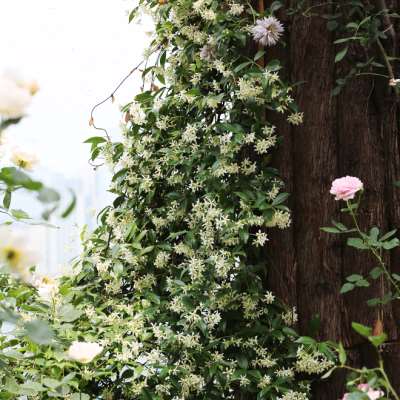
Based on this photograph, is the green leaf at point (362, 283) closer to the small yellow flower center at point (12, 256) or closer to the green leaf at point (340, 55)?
the green leaf at point (340, 55)

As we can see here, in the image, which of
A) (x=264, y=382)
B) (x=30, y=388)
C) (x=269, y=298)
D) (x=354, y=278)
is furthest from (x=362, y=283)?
(x=30, y=388)

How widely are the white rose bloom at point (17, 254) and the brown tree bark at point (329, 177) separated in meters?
1.05

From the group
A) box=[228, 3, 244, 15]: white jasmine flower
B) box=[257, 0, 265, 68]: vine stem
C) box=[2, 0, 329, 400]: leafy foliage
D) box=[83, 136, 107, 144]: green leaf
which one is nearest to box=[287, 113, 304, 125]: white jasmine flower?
box=[2, 0, 329, 400]: leafy foliage

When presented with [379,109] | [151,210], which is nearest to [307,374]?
[151,210]

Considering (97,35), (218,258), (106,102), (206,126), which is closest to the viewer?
(218,258)

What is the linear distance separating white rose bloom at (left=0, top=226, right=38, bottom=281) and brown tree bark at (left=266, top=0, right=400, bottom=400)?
1.05 m

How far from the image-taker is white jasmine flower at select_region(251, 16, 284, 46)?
1808 millimetres

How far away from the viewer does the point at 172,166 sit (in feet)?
6.28

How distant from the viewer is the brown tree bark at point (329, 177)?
1.85 meters

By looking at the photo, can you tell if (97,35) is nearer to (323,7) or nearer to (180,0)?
(180,0)

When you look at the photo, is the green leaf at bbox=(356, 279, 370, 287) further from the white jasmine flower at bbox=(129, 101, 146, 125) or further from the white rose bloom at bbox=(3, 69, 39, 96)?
the white rose bloom at bbox=(3, 69, 39, 96)

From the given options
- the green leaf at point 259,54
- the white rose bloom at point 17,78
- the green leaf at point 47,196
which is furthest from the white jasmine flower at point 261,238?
the green leaf at point 47,196

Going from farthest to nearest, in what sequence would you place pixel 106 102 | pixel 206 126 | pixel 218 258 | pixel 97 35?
pixel 97 35
pixel 106 102
pixel 206 126
pixel 218 258

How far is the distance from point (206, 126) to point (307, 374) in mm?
700
